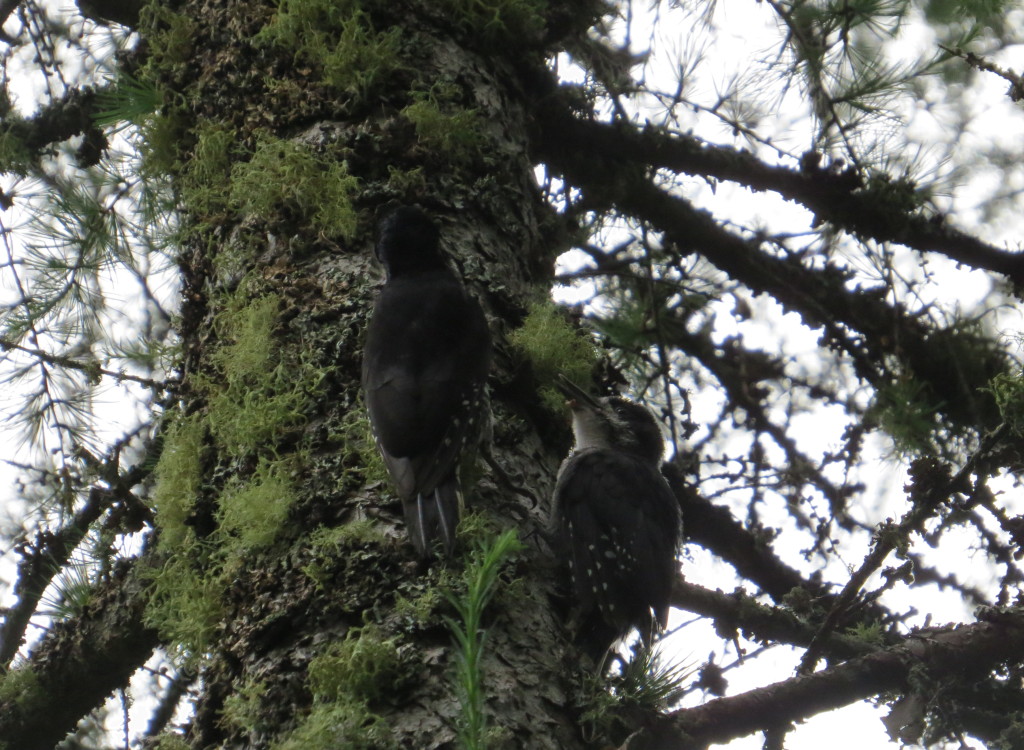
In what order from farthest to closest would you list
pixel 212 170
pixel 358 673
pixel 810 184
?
pixel 810 184
pixel 212 170
pixel 358 673

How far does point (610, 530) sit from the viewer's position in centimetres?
346

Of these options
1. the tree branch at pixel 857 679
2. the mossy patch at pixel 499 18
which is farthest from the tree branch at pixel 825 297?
the tree branch at pixel 857 679

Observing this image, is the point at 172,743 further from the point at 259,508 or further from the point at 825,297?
the point at 825,297

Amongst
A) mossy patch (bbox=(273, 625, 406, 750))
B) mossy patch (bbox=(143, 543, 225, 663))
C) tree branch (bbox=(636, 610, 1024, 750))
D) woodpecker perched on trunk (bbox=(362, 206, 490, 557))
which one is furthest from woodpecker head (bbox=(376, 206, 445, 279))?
tree branch (bbox=(636, 610, 1024, 750))

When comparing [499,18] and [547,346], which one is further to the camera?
[499,18]

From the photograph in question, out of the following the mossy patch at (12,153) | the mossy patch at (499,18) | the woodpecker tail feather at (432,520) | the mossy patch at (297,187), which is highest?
the mossy patch at (12,153)

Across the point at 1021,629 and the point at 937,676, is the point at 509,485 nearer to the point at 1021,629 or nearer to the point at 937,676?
the point at 937,676

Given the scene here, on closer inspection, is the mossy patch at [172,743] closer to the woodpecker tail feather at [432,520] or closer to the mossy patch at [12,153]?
the woodpecker tail feather at [432,520]

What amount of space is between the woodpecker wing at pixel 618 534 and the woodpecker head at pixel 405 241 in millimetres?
838

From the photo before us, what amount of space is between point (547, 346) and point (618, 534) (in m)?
0.69

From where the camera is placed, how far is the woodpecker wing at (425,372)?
2.72 metres

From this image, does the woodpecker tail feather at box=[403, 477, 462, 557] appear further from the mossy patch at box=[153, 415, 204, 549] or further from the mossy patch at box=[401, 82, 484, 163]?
the mossy patch at box=[401, 82, 484, 163]

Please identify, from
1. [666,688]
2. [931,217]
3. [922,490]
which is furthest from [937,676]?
[931,217]

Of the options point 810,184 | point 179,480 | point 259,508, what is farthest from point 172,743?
point 810,184
